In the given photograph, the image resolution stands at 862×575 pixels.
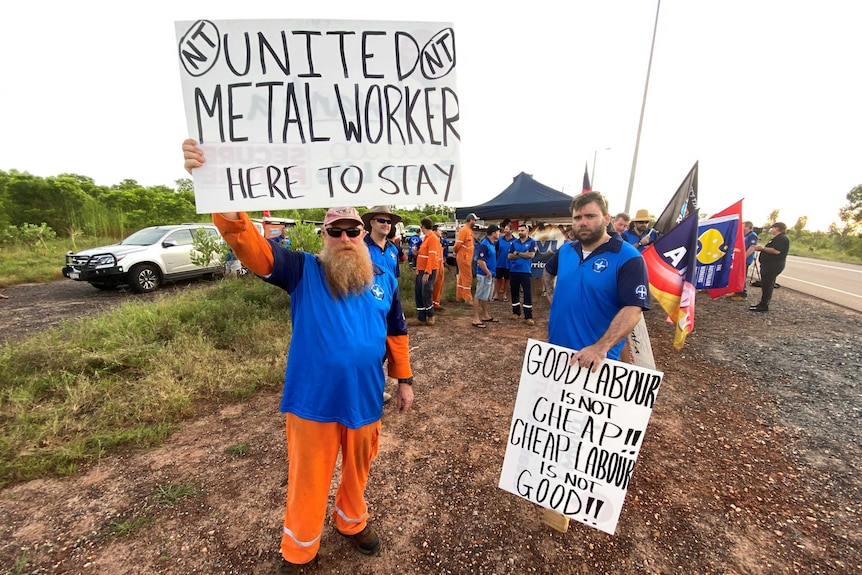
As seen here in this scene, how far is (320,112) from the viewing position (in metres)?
1.72

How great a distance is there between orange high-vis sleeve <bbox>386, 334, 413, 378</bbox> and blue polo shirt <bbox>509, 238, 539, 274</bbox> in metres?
4.89

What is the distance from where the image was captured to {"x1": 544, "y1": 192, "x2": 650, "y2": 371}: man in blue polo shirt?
6.48 feet

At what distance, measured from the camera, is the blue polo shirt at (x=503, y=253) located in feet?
24.5

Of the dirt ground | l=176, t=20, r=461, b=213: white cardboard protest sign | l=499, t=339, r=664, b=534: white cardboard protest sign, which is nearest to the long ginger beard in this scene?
l=176, t=20, r=461, b=213: white cardboard protest sign

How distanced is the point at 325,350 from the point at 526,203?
32.3ft

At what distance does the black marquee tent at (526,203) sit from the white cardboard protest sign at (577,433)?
888 cm

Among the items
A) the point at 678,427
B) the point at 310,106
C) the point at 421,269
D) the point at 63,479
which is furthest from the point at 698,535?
the point at 421,269

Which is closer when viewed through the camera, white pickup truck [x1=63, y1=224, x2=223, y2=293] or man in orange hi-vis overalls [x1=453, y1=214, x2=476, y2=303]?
man in orange hi-vis overalls [x1=453, y1=214, x2=476, y2=303]

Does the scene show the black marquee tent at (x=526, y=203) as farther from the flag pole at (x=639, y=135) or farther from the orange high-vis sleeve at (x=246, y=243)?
the orange high-vis sleeve at (x=246, y=243)

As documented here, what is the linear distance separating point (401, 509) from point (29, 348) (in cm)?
463

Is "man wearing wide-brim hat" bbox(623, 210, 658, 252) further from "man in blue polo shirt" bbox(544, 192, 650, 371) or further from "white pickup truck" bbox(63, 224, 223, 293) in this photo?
"white pickup truck" bbox(63, 224, 223, 293)

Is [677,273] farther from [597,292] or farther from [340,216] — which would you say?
[340,216]

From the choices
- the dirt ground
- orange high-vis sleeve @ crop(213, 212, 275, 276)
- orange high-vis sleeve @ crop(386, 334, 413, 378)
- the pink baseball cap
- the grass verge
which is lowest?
the dirt ground

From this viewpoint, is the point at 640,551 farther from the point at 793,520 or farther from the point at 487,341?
the point at 487,341
